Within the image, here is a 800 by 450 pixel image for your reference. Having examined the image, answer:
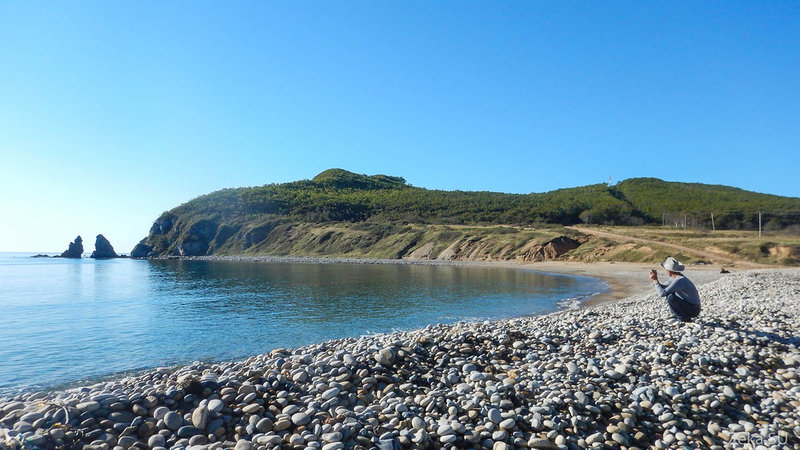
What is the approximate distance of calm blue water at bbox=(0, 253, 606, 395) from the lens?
13797 mm

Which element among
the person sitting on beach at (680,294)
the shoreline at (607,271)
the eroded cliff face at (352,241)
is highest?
the eroded cliff face at (352,241)

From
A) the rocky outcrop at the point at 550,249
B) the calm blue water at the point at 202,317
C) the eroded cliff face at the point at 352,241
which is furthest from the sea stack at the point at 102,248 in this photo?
the rocky outcrop at the point at 550,249

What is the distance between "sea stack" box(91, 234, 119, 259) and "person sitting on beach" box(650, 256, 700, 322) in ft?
507

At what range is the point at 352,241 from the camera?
94.1 m

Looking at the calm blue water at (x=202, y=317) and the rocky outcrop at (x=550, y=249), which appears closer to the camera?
the calm blue water at (x=202, y=317)

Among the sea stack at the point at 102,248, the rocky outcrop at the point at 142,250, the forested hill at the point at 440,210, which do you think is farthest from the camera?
the sea stack at the point at 102,248

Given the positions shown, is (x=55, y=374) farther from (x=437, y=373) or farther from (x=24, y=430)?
(x=437, y=373)

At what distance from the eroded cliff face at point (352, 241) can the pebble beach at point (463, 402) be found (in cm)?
5604

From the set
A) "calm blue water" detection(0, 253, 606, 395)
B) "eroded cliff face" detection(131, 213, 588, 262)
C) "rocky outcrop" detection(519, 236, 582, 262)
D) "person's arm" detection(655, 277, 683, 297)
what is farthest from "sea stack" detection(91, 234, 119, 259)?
"person's arm" detection(655, 277, 683, 297)

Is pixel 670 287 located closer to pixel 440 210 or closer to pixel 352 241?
pixel 352 241

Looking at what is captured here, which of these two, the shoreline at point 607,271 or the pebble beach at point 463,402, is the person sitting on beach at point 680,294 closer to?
the pebble beach at point 463,402

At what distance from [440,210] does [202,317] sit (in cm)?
9534

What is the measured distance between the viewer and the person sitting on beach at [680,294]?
11.3 m

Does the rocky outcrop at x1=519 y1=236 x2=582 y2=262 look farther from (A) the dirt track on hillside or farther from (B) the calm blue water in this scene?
(B) the calm blue water
